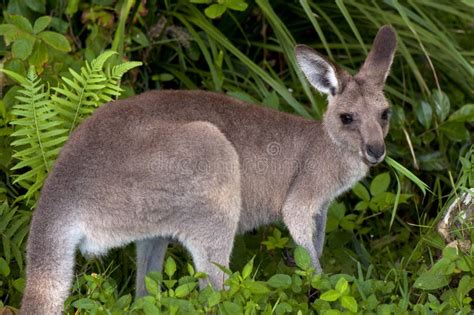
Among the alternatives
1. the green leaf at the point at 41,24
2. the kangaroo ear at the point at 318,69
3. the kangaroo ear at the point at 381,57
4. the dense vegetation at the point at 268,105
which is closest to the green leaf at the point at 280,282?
the dense vegetation at the point at 268,105

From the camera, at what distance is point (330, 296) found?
529 centimetres

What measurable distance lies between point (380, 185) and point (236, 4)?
157 centimetres

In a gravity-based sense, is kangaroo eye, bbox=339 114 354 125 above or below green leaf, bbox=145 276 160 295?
above

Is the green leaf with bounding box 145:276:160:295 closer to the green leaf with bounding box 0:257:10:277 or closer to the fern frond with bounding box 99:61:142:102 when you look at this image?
the green leaf with bounding box 0:257:10:277

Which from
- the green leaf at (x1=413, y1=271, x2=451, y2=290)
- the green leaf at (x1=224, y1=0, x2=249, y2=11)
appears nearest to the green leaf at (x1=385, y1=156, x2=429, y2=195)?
the green leaf at (x1=413, y1=271, x2=451, y2=290)

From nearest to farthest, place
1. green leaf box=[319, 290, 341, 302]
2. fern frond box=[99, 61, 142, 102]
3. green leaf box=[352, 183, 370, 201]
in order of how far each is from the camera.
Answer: green leaf box=[319, 290, 341, 302], fern frond box=[99, 61, 142, 102], green leaf box=[352, 183, 370, 201]

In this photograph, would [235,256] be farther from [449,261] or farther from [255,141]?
[449,261]

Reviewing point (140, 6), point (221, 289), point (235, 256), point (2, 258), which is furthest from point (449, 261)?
point (140, 6)

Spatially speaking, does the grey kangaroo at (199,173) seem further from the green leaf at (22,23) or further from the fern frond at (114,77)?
the green leaf at (22,23)

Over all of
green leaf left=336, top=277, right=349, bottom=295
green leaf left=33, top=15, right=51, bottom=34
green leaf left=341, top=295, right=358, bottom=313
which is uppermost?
green leaf left=33, top=15, right=51, bottom=34

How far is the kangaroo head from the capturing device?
632 centimetres

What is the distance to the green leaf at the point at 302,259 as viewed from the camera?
5590mm

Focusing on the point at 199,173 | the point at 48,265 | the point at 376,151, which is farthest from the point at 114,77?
the point at 376,151

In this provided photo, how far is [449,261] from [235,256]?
1.83 meters
